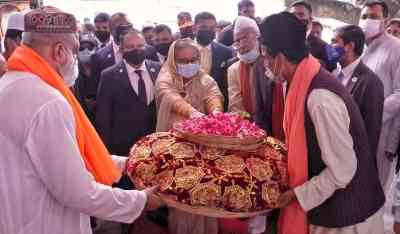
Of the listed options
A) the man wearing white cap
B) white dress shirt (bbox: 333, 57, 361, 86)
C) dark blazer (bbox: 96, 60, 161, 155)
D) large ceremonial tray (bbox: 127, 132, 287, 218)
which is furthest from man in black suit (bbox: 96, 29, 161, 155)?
white dress shirt (bbox: 333, 57, 361, 86)

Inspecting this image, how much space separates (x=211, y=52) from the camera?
17.6ft

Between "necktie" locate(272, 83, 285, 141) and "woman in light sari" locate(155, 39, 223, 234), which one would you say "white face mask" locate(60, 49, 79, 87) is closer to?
"woman in light sari" locate(155, 39, 223, 234)

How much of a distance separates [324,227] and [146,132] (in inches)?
95.4

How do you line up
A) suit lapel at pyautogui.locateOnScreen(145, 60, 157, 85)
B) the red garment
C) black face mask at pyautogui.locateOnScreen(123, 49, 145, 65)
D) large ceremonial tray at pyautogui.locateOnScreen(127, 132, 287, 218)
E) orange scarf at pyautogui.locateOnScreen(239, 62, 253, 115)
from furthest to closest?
suit lapel at pyautogui.locateOnScreen(145, 60, 157, 85)
black face mask at pyautogui.locateOnScreen(123, 49, 145, 65)
orange scarf at pyautogui.locateOnScreen(239, 62, 253, 115)
the red garment
large ceremonial tray at pyautogui.locateOnScreen(127, 132, 287, 218)

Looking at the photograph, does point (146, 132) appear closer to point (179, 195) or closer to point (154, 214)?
point (154, 214)

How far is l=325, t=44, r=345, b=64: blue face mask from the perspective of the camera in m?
3.68

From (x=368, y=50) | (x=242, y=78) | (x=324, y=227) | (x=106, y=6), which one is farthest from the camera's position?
(x=106, y=6)

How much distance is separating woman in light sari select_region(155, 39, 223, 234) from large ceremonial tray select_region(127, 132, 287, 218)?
1469 mm

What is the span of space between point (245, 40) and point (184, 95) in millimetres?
908

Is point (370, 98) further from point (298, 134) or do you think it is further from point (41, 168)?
point (41, 168)

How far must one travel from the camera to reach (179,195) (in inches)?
86.4

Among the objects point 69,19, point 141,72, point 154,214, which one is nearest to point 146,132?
point 141,72

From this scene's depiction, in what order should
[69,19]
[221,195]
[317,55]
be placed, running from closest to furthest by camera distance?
1. [69,19]
2. [221,195]
3. [317,55]

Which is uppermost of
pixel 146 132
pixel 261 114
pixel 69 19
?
pixel 69 19
